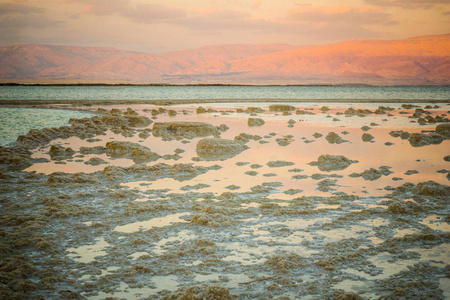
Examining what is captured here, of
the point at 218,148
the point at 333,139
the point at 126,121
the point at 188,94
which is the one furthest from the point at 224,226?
the point at 188,94

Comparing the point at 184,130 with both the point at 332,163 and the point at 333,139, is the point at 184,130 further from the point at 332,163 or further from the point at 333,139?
the point at 332,163

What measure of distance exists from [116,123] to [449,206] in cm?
2169

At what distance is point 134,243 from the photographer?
620 cm

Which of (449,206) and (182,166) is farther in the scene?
(182,166)

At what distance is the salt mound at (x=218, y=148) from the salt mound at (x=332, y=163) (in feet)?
10.8

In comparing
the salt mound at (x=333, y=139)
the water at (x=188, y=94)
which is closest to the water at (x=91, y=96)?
the water at (x=188, y=94)

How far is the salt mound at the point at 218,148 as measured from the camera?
14.2 metres

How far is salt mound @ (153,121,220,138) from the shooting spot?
20.2m

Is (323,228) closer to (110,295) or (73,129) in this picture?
(110,295)

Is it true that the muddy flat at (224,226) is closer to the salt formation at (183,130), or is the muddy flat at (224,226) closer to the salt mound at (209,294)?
the salt mound at (209,294)

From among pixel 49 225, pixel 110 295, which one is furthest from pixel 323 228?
pixel 49 225

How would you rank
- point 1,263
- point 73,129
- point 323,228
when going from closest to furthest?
point 1,263 < point 323,228 < point 73,129

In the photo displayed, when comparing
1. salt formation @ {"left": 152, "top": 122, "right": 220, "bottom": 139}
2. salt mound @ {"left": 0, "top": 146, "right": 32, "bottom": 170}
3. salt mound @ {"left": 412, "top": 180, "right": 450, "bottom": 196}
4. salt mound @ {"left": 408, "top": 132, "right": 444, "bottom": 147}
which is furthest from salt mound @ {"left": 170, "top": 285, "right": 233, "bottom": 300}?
salt formation @ {"left": 152, "top": 122, "right": 220, "bottom": 139}

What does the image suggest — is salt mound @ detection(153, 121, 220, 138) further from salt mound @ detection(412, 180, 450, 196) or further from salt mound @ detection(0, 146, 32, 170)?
salt mound @ detection(412, 180, 450, 196)
